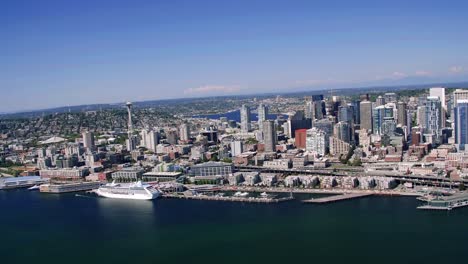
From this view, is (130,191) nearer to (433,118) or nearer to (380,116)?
(380,116)

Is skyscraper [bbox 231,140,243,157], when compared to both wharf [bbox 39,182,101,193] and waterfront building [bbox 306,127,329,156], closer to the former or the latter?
waterfront building [bbox 306,127,329,156]

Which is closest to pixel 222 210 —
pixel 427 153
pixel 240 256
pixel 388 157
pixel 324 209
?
pixel 324 209

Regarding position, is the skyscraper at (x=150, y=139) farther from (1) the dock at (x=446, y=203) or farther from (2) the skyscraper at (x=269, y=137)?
(1) the dock at (x=446, y=203)

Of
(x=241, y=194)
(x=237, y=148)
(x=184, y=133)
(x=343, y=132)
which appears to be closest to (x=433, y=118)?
(x=343, y=132)

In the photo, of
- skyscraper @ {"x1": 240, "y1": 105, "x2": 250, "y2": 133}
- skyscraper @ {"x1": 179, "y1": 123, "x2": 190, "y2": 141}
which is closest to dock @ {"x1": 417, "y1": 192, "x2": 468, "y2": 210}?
skyscraper @ {"x1": 179, "y1": 123, "x2": 190, "y2": 141}

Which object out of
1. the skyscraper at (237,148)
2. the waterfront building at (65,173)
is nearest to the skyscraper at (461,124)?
the skyscraper at (237,148)

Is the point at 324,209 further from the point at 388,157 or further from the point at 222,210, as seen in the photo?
the point at 388,157
